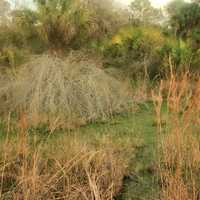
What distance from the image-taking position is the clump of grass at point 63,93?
7.62 meters

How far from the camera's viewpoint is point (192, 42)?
50.6 ft

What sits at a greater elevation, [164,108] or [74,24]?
[74,24]

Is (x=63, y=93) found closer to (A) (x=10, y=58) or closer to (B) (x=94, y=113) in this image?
(B) (x=94, y=113)

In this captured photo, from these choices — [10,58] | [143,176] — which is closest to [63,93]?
[143,176]

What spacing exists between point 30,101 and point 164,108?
279 centimetres

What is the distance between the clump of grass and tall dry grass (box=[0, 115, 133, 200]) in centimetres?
283

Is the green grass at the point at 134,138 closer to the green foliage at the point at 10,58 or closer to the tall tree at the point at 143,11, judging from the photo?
the green foliage at the point at 10,58

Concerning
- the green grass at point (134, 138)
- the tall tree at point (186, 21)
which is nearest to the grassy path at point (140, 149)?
the green grass at point (134, 138)

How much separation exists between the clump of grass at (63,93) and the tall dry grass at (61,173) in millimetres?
2832

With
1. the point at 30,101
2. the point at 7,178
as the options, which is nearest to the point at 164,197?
the point at 7,178

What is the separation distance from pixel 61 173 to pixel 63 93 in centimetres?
400

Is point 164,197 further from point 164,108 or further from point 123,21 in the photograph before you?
point 123,21

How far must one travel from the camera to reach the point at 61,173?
3.90 m

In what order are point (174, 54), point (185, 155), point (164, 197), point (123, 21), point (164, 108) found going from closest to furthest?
point (164, 197), point (185, 155), point (164, 108), point (174, 54), point (123, 21)
